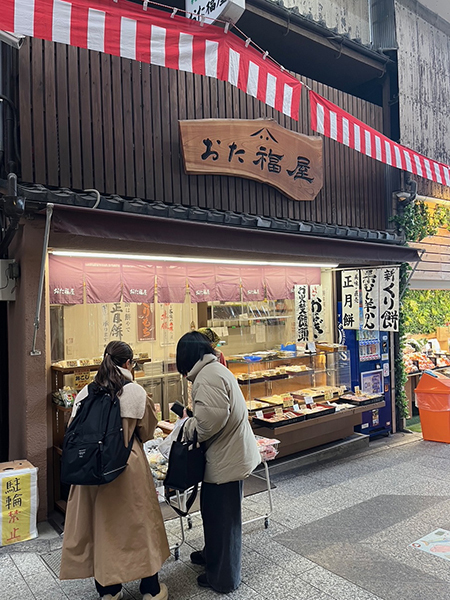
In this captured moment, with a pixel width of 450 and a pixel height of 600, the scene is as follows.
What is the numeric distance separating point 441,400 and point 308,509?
460cm

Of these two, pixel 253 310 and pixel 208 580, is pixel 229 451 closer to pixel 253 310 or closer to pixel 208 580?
pixel 208 580

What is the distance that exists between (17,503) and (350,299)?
24.4 ft

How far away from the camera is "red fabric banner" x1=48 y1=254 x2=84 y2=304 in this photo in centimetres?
648

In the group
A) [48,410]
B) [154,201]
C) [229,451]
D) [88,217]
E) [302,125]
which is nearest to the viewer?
[229,451]

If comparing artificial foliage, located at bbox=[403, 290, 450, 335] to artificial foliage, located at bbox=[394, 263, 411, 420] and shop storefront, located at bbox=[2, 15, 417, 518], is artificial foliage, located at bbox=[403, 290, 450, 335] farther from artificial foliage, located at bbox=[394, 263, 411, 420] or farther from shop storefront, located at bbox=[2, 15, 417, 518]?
shop storefront, located at bbox=[2, 15, 417, 518]

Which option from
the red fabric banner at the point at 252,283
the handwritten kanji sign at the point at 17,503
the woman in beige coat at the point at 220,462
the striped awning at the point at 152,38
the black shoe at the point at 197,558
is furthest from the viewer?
the red fabric banner at the point at 252,283

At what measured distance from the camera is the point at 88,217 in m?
5.15

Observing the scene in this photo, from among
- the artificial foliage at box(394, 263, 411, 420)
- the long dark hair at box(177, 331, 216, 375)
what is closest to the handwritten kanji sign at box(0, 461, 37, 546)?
the long dark hair at box(177, 331, 216, 375)

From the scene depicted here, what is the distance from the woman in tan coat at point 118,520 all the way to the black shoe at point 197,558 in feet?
2.60

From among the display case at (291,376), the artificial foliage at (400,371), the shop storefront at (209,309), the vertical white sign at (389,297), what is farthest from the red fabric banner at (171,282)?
the artificial foliage at (400,371)

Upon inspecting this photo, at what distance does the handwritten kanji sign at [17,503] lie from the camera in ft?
17.3

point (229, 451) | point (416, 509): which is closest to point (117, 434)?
point (229, 451)

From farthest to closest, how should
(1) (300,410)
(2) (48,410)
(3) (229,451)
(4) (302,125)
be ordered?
(4) (302,125)
(1) (300,410)
(2) (48,410)
(3) (229,451)

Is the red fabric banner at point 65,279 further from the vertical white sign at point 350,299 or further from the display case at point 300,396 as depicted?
the vertical white sign at point 350,299
